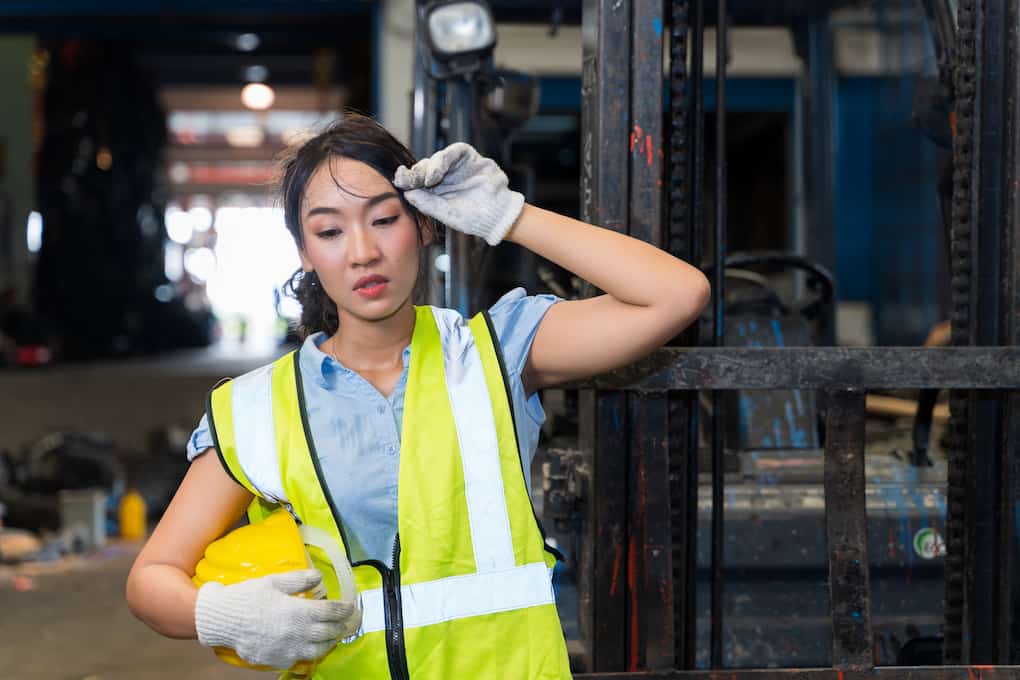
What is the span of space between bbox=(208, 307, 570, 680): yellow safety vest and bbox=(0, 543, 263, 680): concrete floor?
7.72 ft

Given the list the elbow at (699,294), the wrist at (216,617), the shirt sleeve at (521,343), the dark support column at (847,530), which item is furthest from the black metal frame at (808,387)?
the wrist at (216,617)

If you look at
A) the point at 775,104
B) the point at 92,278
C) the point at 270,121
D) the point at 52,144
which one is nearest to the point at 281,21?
the point at 775,104

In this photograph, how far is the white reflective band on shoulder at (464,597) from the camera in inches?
65.2

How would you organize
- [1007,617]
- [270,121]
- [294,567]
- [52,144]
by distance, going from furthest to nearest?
[270,121] < [52,144] < [1007,617] < [294,567]

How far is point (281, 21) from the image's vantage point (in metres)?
9.95

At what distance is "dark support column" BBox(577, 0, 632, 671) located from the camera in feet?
6.87

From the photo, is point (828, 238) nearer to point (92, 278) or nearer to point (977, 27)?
point (977, 27)

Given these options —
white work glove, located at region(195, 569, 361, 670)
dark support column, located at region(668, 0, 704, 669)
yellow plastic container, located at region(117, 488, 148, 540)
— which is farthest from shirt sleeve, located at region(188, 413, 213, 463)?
yellow plastic container, located at region(117, 488, 148, 540)

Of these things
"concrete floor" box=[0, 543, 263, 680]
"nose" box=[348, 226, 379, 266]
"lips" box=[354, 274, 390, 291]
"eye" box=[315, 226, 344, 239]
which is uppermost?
"eye" box=[315, 226, 344, 239]

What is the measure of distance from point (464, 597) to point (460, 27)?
2107mm

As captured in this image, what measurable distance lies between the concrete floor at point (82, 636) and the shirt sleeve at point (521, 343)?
7.65ft

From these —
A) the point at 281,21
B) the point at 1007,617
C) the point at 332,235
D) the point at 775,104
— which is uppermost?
the point at 281,21

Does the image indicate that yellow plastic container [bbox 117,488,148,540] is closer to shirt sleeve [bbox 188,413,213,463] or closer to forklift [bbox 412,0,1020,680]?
forklift [bbox 412,0,1020,680]

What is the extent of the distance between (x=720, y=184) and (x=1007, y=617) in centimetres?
109
